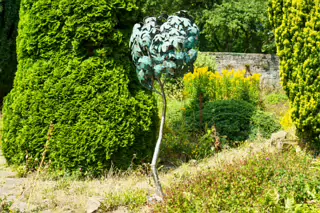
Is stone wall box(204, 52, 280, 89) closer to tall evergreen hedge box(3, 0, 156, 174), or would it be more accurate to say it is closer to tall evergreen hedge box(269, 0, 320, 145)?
tall evergreen hedge box(269, 0, 320, 145)

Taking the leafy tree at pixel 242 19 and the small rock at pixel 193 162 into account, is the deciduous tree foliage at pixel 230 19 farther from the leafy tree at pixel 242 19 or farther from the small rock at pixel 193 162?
the small rock at pixel 193 162

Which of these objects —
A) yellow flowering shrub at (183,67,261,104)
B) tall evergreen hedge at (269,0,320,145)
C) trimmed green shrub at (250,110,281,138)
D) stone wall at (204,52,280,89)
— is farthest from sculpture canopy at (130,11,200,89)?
stone wall at (204,52,280,89)

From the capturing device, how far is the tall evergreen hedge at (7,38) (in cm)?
977

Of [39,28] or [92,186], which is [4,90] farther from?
[92,186]

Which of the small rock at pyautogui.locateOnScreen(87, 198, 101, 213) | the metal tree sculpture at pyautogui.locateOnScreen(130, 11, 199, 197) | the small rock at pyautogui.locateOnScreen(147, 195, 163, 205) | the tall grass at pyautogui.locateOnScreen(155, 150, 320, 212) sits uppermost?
the metal tree sculpture at pyautogui.locateOnScreen(130, 11, 199, 197)

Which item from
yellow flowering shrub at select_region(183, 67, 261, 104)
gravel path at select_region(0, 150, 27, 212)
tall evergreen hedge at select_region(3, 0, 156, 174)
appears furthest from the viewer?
yellow flowering shrub at select_region(183, 67, 261, 104)

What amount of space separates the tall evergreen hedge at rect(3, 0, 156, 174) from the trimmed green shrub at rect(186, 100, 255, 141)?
74.7 inches

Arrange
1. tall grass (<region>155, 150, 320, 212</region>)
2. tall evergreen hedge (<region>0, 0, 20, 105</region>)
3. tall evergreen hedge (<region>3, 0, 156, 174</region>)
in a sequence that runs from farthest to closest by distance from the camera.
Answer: tall evergreen hedge (<region>0, 0, 20, 105</region>) → tall evergreen hedge (<region>3, 0, 156, 174</region>) → tall grass (<region>155, 150, 320, 212</region>)

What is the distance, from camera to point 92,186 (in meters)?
4.55

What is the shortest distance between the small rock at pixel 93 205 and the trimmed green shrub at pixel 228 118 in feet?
10.4

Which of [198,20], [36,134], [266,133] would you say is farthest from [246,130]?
[198,20]

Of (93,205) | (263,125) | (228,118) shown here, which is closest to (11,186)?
(93,205)

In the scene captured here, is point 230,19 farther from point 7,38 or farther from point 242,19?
point 7,38

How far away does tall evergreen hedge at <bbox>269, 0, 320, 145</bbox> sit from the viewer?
500 cm
